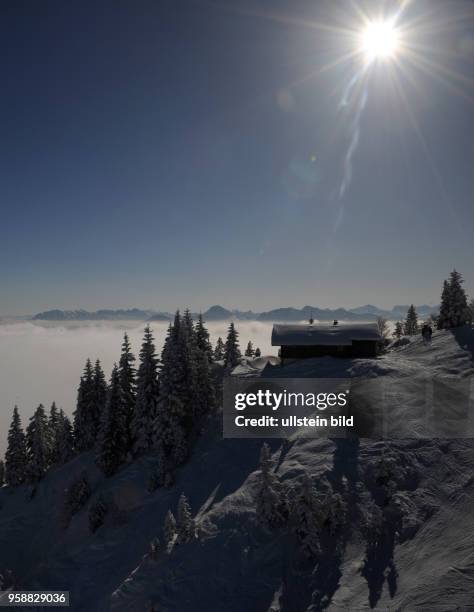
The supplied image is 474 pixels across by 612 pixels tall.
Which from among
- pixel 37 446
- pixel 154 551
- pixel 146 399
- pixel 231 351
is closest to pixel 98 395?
pixel 37 446

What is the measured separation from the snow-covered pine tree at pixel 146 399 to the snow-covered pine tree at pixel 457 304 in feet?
132

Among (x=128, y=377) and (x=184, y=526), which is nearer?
(x=184, y=526)

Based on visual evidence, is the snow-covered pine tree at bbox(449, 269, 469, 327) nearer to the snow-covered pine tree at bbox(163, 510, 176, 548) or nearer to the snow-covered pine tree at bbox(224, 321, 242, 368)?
the snow-covered pine tree at bbox(224, 321, 242, 368)

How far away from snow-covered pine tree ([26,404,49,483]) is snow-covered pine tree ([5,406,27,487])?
1.05 metres

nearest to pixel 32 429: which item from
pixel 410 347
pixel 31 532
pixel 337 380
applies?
pixel 31 532

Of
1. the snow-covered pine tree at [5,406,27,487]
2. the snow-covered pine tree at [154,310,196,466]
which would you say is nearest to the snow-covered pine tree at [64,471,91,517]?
the snow-covered pine tree at [154,310,196,466]

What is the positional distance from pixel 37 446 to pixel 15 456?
6.06 m

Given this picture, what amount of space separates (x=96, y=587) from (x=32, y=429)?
115 ft

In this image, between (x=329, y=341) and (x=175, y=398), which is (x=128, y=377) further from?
(x=329, y=341)

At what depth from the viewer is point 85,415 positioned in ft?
154

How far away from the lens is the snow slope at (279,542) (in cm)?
1326

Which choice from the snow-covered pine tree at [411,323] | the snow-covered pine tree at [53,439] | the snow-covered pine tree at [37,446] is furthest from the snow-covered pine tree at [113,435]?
the snow-covered pine tree at [411,323]

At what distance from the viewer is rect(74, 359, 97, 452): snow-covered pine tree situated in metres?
46.4

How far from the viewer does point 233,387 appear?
3988 centimetres
